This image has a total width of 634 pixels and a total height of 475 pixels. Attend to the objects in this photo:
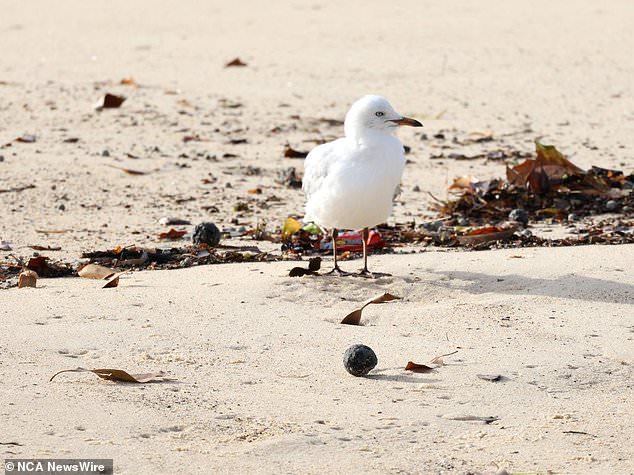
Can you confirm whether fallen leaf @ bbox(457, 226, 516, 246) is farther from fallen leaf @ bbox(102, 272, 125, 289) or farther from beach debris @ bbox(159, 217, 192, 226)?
fallen leaf @ bbox(102, 272, 125, 289)

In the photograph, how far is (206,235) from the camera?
26.4 ft

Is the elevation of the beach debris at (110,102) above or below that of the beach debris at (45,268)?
above

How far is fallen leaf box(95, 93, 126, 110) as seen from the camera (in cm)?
1247

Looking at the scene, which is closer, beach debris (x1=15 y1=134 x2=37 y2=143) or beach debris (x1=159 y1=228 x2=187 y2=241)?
beach debris (x1=159 y1=228 x2=187 y2=241)

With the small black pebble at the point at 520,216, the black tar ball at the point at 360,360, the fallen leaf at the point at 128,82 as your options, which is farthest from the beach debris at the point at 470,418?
the fallen leaf at the point at 128,82

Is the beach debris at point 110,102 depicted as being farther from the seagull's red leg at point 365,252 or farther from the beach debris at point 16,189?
Result: the seagull's red leg at point 365,252

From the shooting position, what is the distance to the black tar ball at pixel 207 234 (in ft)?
26.4

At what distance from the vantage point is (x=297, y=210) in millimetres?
9367

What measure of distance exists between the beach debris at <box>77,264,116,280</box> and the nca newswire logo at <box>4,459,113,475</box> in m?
2.86

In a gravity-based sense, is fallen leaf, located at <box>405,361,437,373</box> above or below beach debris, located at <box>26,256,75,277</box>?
below

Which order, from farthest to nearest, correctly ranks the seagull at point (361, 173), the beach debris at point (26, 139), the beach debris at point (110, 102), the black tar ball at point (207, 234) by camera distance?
the beach debris at point (110, 102) → the beach debris at point (26, 139) → the black tar ball at point (207, 234) → the seagull at point (361, 173)

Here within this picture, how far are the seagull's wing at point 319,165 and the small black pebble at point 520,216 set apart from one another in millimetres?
1788

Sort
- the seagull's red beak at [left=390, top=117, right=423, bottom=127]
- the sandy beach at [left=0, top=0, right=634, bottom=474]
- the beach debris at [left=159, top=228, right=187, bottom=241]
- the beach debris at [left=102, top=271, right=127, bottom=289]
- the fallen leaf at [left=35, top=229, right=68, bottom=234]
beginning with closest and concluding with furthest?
the sandy beach at [left=0, top=0, right=634, bottom=474] < the beach debris at [left=102, top=271, right=127, bottom=289] < the seagull's red beak at [left=390, top=117, right=423, bottom=127] < the beach debris at [left=159, top=228, right=187, bottom=241] < the fallen leaf at [left=35, top=229, right=68, bottom=234]

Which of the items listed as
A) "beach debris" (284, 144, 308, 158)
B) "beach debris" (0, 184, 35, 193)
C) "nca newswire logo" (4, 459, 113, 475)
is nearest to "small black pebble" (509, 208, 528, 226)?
"beach debris" (284, 144, 308, 158)
